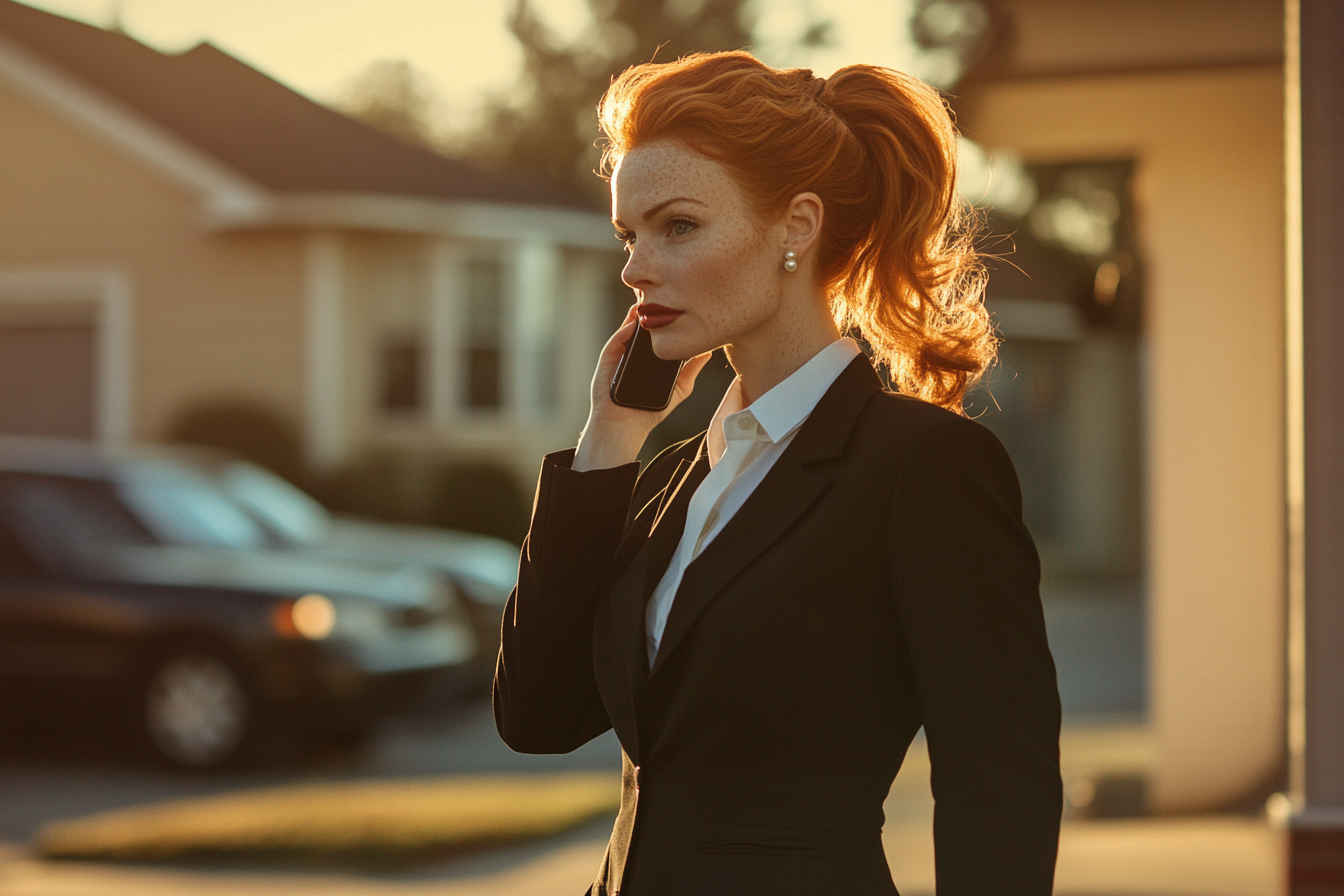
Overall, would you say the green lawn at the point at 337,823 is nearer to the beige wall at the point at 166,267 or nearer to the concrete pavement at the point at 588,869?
the concrete pavement at the point at 588,869

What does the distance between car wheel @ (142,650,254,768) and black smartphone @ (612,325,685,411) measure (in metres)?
6.45

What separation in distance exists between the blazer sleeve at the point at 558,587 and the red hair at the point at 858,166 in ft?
1.35

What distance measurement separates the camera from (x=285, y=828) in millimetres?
6562

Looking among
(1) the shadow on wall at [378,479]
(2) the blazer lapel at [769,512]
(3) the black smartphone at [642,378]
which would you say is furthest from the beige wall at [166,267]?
(2) the blazer lapel at [769,512]

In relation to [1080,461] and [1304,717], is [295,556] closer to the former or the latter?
[1304,717]

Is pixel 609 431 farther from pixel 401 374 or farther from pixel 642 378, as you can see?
pixel 401 374

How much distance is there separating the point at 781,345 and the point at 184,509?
776 centimetres

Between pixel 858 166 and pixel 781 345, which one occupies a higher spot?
pixel 858 166

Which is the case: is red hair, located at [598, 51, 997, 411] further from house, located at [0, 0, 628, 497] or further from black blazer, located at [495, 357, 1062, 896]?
house, located at [0, 0, 628, 497]

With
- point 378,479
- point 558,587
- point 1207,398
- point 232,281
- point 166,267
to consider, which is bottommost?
point 558,587

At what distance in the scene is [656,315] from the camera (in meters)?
1.93

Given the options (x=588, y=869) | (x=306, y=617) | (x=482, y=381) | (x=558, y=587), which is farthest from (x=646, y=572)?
(x=482, y=381)

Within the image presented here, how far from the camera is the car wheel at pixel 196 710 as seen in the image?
8.09 m

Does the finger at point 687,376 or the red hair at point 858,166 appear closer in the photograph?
the red hair at point 858,166
